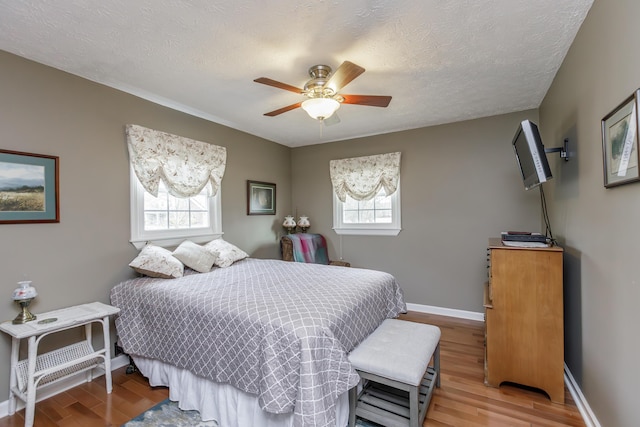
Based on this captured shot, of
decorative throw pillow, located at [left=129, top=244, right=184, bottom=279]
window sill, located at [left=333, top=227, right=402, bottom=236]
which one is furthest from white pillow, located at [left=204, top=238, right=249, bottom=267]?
window sill, located at [left=333, top=227, right=402, bottom=236]

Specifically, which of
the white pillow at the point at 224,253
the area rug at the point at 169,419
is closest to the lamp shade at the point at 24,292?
the area rug at the point at 169,419

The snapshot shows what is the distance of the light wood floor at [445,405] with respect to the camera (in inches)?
74.3

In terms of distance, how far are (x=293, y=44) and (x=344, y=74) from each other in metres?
0.40

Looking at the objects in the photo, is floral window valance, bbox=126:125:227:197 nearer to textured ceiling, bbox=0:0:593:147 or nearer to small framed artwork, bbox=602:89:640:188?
textured ceiling, bbox=0:0:593:147

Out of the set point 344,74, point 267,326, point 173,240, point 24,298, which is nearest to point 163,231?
point 173,240

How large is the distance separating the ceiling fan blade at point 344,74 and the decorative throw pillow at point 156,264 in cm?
197

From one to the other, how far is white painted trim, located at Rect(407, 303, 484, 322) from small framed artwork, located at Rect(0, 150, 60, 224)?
387 cm

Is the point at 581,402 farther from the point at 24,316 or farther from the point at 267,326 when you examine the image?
the point at 24,316

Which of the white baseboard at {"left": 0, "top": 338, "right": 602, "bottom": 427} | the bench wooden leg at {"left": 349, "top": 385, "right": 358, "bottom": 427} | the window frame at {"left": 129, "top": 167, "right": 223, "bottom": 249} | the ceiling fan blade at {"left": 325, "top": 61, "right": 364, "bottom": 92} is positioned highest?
the ceiling fan blade at {"left": 325, "top": 61, "right": 364, "bottom": 92}

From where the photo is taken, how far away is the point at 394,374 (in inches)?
63.8

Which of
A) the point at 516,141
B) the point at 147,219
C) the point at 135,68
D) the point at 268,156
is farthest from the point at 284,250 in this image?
the point at 516,141

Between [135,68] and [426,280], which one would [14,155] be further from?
[426,280]

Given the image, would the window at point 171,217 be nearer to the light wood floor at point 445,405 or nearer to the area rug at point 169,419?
the light wood floor at point 445,405

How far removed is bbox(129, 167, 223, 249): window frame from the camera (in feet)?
9.05
